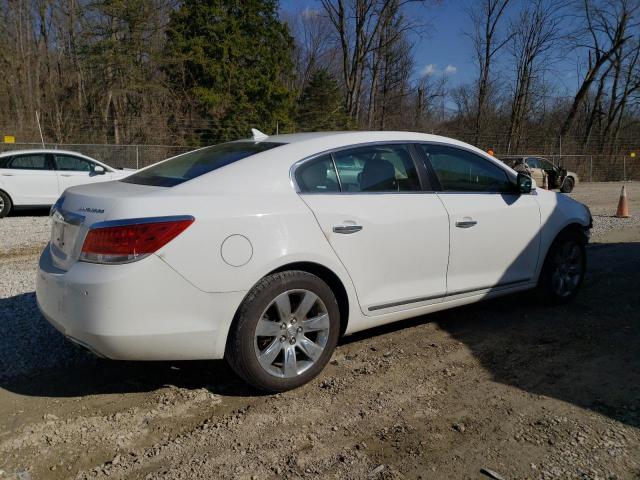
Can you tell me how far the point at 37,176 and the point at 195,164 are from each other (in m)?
9.95

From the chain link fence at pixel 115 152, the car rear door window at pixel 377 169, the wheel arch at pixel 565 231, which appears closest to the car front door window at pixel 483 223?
the wheel arch at pixel 565 231

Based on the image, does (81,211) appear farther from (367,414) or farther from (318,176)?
(367,414)

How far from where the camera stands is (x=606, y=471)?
2.65 metres

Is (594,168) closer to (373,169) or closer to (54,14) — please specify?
(54,14)

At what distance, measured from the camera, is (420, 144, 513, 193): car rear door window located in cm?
430

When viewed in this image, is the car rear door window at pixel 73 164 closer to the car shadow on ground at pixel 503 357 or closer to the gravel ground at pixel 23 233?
the gravel ground at pixel 23 233

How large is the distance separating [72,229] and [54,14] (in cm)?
2744

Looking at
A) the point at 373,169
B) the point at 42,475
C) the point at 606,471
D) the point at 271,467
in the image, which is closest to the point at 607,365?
the point at 606,471

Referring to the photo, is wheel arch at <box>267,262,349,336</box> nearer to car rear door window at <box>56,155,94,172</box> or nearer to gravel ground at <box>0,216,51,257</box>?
gravel ground at <box>0,216,51,257</box>

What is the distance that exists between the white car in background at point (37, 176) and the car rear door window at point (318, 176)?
30.9 feet

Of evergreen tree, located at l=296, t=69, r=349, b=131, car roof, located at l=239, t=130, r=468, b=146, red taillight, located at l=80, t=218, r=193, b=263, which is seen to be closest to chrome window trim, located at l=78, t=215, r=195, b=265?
red taillight, located at l=80, t=218, r=193, b=263

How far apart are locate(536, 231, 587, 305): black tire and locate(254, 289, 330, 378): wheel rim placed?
8.26 ft

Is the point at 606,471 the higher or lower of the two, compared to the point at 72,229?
lower

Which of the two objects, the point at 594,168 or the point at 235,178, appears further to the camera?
the point at 594,168
